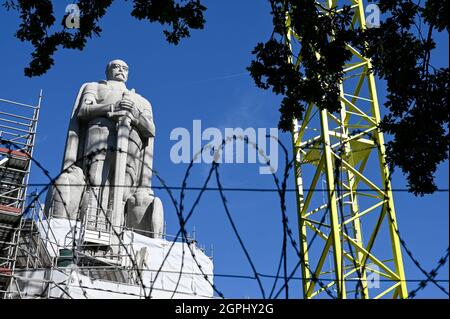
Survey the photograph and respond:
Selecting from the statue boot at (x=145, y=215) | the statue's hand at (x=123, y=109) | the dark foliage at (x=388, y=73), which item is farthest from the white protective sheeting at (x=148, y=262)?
the dark foliage at (x=388, y=73)

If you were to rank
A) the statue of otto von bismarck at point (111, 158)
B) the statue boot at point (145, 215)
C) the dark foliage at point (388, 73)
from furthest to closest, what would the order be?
1. the statue boot at point (145, 215)
2. the statue of otto von bismarck at point (111, 158)
3. the dark foliage at point (388, 73)

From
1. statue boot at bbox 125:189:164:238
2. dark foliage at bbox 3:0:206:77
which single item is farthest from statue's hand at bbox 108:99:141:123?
dark foliage at bbox 3:0:206:77

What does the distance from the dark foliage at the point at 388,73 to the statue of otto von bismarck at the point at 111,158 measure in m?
10.3

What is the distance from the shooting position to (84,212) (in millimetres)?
18062

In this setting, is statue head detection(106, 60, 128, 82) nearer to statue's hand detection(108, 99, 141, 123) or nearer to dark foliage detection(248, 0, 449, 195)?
statue's hand detection(108, 99, 141, 123)

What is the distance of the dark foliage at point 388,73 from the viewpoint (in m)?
7.95

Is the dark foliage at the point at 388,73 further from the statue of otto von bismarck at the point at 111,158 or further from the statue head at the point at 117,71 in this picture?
the statue head at the point at 117,71

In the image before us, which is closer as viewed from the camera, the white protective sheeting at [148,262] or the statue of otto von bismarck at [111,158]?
the white protective sheeting at [148,262]

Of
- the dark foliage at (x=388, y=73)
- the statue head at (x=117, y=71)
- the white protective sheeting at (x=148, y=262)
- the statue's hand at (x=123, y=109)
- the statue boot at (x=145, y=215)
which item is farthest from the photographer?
the statue head at (x=117, y=71)

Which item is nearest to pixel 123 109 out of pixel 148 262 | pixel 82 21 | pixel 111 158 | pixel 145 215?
pixel 111 158

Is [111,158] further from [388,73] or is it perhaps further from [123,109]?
Answer: [388,73]
